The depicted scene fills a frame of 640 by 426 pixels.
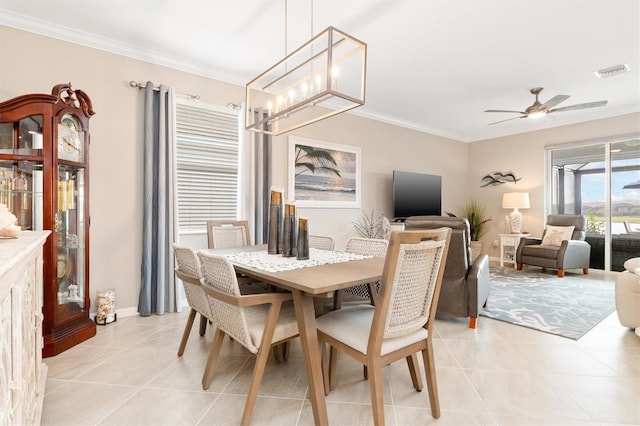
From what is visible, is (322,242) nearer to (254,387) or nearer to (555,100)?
(254,387)

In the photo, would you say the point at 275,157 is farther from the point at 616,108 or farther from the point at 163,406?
the point at 616,108

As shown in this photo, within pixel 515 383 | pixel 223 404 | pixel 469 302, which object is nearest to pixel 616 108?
pixel 469 302

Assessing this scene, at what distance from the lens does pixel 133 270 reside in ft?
10.3

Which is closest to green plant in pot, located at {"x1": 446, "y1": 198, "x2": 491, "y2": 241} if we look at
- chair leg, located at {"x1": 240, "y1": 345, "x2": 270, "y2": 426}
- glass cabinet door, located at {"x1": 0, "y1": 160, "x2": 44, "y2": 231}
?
chair leg, located at {"x1": 240, "y1": 345, "x2": 270, "y2": 426}

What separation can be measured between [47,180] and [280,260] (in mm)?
1804

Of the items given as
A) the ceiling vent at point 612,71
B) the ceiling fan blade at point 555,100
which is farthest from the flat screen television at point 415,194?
the ceiling vent at point 612,71

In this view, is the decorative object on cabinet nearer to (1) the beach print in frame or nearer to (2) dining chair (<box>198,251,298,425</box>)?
(1) the beach print in frame

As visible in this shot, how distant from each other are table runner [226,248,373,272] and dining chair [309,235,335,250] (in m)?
0.40

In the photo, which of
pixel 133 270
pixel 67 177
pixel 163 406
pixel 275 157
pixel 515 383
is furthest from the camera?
pixel 275 157

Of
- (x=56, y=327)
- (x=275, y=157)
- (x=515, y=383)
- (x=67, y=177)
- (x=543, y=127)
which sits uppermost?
(x=543, y=127)

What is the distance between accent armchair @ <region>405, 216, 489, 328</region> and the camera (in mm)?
2750

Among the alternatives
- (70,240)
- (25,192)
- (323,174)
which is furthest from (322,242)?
(25,192)

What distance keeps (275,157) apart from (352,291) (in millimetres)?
2194

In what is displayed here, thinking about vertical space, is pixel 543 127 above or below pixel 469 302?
above
